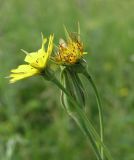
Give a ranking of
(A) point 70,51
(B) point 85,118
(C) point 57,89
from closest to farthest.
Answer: (B) point 85,118
(A) point 70,51
(C) point 57,89

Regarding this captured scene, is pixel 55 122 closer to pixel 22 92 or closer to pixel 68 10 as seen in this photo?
pixel 22 92

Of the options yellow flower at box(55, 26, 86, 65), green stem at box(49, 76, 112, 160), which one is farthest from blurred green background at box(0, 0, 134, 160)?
green stem at box(49, 76, 112, 160)

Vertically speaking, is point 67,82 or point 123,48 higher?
point 67,82

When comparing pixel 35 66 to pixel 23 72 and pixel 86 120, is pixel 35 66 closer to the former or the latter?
pixel 23 72

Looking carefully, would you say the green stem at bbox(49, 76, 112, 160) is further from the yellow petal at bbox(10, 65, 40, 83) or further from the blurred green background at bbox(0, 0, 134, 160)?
the blurred green background at bbox(0, 0, 134, 160)

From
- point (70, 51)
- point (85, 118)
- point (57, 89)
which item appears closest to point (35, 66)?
point (70, 51)

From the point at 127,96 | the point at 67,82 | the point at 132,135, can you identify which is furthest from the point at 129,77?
the point at 67,82

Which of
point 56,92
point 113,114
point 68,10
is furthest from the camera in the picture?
point 68,10
